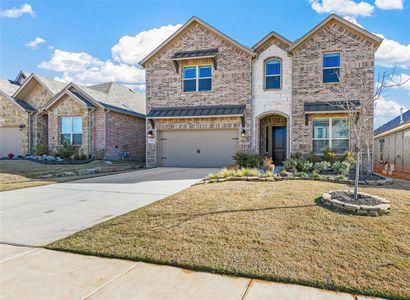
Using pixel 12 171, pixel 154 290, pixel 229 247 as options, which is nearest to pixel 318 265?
pixel 229 247

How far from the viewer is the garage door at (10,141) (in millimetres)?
20094

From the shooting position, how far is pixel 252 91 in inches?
609

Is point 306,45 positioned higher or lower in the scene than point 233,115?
higher

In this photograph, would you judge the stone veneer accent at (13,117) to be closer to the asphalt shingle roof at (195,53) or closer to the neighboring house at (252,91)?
the neighboring house at (252,91)

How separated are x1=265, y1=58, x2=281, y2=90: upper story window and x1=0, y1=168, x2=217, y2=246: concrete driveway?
8.70 meters

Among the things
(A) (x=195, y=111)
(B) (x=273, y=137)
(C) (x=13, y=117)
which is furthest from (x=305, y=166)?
(C) (x=13, y=117)

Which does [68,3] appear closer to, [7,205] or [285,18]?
[7,205]

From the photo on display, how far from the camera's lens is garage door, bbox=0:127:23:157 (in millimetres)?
20094

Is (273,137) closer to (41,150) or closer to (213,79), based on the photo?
(213,79)

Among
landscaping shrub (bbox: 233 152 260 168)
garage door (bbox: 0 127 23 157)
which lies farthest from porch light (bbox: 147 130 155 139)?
garage door (bbox: 0 127 23 157)

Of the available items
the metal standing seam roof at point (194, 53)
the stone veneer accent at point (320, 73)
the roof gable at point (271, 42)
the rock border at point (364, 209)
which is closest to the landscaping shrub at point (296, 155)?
the stone veneer accent at point (320, 73)

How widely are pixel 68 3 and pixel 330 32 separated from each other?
489 inches

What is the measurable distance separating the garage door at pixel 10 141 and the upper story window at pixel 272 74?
58.1ft

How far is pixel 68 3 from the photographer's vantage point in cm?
1127
